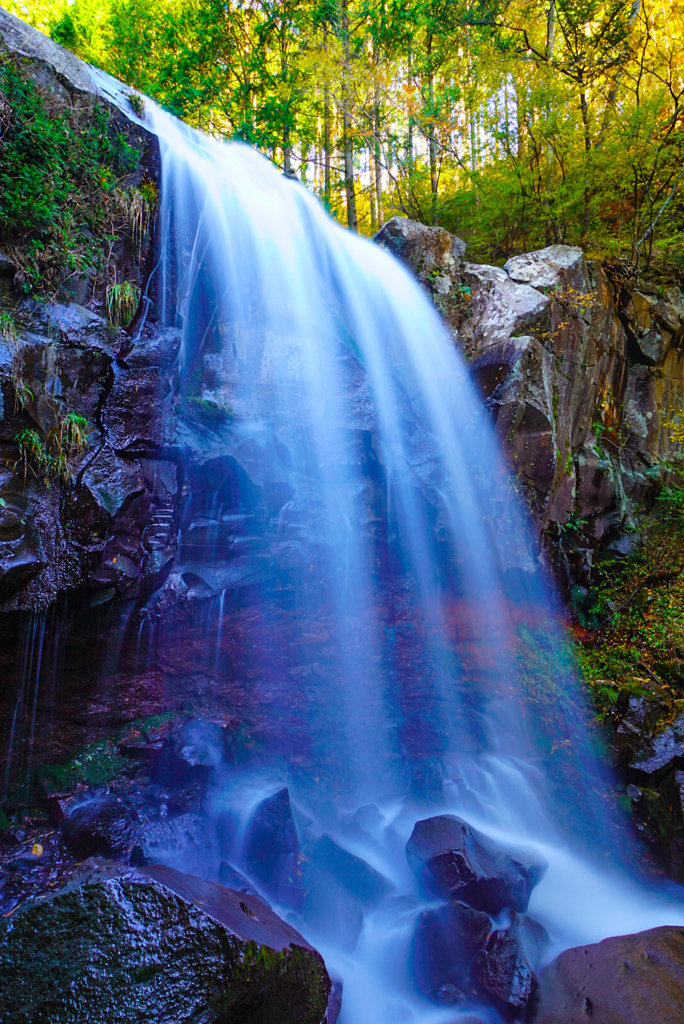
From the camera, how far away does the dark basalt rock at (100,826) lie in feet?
15.2

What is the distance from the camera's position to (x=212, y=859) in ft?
15.9

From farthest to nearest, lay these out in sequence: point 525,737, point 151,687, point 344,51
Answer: point 344,51
point 525,737
point 151,687

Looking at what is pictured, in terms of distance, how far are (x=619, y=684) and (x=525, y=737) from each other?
148cm

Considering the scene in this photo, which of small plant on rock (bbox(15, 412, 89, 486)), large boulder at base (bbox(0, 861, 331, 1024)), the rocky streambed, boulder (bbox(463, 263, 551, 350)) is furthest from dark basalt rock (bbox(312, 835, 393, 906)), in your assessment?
boulder (bbox(463, 263, 551, 350))

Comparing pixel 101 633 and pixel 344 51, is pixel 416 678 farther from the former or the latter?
pixel 344 51

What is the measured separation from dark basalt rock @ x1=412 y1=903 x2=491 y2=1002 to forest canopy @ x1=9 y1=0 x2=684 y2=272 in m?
10.4

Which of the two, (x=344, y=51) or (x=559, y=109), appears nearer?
(x=559, y=109)

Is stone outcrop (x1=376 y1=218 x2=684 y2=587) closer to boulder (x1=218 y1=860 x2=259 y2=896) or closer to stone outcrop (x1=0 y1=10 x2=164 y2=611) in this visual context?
stone outcrop (x1=0 y1=10 x2=164 y2=611)

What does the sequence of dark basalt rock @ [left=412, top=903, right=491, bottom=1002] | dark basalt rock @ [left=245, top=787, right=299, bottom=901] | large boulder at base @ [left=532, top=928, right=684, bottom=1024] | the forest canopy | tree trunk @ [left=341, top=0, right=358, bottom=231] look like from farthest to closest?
tree trunk @ [left=341, top=0, right=358, bottom=231], the forest canopy, dark basalt rock @ [left=245, top=787, right=299, bottom=901], dark basalt rock @ [left=412, top=903, right=491, bottom=1002], large boulder at base @ [left=532, top=928, right=684, bottom=1024]

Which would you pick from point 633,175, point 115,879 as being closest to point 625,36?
point 633,175

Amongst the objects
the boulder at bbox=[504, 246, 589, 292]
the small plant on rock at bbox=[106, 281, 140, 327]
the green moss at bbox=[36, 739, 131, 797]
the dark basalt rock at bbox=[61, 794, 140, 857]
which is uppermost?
the boulder at bbox=[504, 246, 589, 292]

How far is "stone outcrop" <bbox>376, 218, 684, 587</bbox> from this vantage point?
23.4ft

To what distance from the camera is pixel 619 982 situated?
3637 millimetres

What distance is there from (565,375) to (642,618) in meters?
3.76
